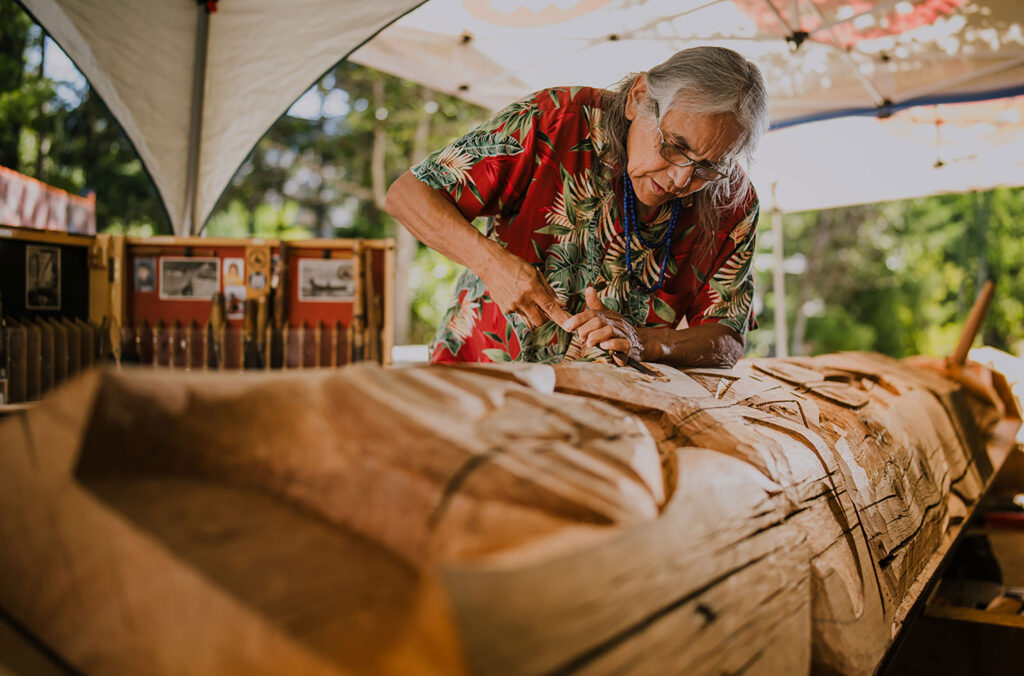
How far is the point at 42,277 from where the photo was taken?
9.21 feet

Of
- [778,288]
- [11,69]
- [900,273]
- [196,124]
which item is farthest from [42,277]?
[900,273]

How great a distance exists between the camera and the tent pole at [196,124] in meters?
3.83

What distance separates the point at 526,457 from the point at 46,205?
8.03 metres

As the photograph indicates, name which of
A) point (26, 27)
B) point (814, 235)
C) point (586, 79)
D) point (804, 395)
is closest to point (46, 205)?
point (586, 79)

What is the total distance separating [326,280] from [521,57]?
2512 mm

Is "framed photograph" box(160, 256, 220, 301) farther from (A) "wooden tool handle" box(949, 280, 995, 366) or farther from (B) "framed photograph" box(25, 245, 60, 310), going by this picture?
(A) "wooden tool handle" box(949, 280, 995, 366)

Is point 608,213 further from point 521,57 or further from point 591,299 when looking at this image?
point 521,57

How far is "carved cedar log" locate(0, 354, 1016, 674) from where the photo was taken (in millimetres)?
505

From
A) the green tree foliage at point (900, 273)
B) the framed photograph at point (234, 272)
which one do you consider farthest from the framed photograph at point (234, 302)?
the green tree foliage at point (900, 273)

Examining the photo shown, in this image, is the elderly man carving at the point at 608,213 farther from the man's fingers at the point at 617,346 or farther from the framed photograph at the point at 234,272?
the framed photograph at the point at 234,272

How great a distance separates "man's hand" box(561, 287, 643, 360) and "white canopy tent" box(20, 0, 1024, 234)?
6.83 ft

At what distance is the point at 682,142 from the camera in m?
1.63

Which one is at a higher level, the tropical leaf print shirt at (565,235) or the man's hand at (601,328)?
the tropical leaf print shirt at (565,235)

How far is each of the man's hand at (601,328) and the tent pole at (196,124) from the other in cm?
335
